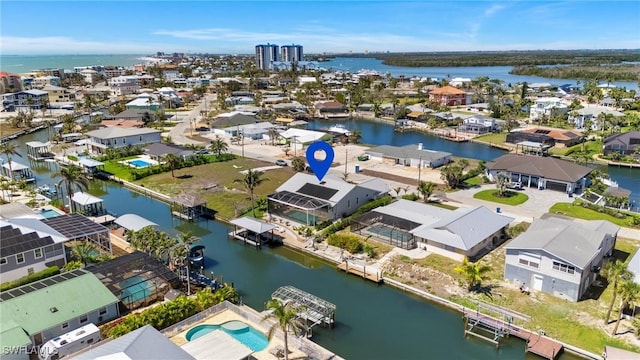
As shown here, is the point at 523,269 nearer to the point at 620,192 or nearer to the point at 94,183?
the point at 620,192

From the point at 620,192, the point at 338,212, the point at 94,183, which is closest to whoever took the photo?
the point at 338,212

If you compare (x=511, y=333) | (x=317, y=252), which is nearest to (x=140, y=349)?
(x=317, y=252)

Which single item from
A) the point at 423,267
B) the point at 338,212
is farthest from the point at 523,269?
the point at 338,212

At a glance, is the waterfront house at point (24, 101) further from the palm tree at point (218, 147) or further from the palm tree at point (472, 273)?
the palm tree at point (472, 273)

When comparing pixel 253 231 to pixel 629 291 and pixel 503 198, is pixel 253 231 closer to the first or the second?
pixel 629 291

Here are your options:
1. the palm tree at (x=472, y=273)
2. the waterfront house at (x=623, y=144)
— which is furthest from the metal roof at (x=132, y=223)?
the waterfront house at (x=623, y=144)

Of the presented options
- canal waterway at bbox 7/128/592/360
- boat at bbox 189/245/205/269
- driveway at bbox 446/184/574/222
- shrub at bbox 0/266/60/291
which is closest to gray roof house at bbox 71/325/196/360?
canal waterway at bbox 7/128/592/360
